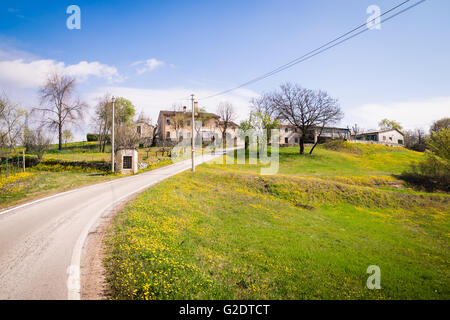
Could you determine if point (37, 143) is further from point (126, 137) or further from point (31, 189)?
point (31, 189)

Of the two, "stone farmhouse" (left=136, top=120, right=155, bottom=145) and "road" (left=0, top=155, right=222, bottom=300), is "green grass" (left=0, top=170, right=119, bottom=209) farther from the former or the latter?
"stone farmhouse" (left=136, top=120, right=155, bottom=145)

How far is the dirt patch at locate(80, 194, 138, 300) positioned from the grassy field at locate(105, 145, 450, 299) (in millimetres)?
236

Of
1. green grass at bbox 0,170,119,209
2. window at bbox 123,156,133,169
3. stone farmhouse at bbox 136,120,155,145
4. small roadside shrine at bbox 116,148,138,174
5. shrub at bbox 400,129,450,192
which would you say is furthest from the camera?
A: stone farmhouse at bbox 136,120,155,145

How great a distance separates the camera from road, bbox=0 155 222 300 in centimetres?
→ 448

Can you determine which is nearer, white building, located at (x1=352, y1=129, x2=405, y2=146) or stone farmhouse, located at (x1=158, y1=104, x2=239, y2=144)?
stone farmhouse, located at (x1=158, y1=104, x2=239, y2=144)

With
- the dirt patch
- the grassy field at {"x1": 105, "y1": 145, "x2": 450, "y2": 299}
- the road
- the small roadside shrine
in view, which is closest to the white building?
the grassy field at {"x1": 105, "y1": 145, "x2": 450, "y2": 299}

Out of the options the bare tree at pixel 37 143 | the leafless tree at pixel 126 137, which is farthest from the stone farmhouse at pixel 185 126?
the bare tree at pixel 37 143

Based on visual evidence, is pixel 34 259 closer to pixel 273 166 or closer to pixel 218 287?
pixel 218 287

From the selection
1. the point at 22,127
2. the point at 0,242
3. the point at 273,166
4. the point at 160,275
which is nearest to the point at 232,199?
→ the point at 160,275

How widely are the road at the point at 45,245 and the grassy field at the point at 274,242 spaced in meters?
0.97

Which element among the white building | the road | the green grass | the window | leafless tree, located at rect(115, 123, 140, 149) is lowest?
the road

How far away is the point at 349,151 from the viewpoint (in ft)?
176
